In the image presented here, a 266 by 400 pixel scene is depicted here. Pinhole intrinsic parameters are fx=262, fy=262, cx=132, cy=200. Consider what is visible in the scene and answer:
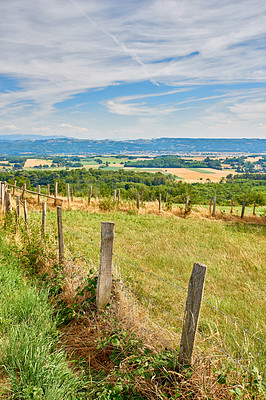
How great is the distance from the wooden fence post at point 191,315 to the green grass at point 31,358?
112cm

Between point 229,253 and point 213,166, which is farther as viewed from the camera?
point 213,166

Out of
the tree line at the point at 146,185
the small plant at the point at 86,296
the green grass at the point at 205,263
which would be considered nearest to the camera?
the small plant at the point at 86,296

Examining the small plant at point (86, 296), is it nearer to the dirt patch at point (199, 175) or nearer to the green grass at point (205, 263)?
the green grass at point (205, 263)

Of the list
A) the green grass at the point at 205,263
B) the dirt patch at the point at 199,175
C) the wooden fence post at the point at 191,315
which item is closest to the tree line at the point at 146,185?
the dirt patch at the point at 199,175

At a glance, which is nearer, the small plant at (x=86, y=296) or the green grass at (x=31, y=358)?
the green grass at (x=31, y=358)

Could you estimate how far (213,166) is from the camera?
151 m

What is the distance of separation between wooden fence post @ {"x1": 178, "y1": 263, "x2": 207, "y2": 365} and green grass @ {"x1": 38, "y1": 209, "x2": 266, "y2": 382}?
0.37 metres

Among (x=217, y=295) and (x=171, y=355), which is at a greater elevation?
(x=171, y=355)

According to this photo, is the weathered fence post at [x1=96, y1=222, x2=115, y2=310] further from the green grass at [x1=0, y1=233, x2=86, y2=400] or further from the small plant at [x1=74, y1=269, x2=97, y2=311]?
the green grass at [x1=0, y1=233, x2=86, y2=400]

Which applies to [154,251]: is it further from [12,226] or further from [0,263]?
[0,263]

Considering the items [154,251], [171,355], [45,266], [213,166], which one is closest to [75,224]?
[154,251]

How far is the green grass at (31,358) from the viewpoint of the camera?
2.41 m

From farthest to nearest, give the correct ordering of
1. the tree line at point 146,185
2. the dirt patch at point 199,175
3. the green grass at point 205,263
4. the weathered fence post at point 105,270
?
the dirt patch at point 199,175
the tree line at point 146,185
the green grass at point 205,263
the weathered fence post at point 105,270

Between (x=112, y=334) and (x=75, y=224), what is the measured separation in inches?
433
